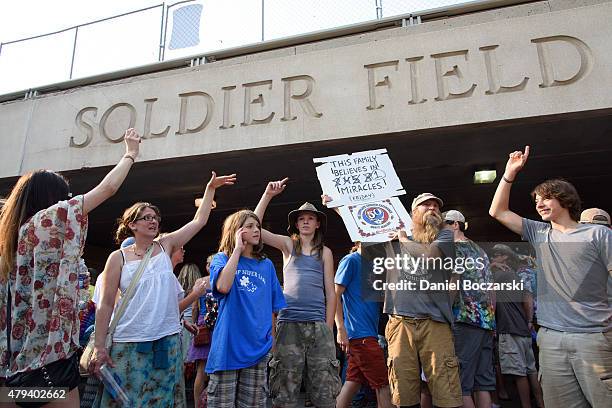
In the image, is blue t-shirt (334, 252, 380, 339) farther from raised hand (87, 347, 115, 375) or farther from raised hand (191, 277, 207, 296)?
raised hand (87, 347, 115, 375)

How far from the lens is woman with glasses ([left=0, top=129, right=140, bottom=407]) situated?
195cm

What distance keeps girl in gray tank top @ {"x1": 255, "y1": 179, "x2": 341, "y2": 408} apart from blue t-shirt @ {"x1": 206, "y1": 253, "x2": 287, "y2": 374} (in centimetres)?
25

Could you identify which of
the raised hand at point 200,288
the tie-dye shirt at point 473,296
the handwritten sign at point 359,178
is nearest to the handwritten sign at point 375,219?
the handwritten sign at point 359,178

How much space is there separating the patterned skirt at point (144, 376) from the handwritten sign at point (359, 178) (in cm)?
194

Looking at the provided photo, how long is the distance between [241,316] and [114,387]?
94 cm

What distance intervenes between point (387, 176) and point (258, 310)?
5.73 ft

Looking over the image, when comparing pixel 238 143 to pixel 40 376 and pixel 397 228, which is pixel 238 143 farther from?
pixel 40 376

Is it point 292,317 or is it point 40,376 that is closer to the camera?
point 40,376

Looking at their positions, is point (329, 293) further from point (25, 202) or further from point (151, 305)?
point (25, 202)

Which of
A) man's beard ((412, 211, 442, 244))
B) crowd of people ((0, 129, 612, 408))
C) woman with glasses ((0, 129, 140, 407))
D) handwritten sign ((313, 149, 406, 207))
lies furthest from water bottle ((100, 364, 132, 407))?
man's beard ((412, 211, 442, 244))

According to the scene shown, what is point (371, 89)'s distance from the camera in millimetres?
5773

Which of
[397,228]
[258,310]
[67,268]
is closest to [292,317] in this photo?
[258,310]

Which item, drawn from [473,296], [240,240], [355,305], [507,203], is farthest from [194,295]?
[507,203]

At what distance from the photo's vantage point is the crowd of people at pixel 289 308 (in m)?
2.08
